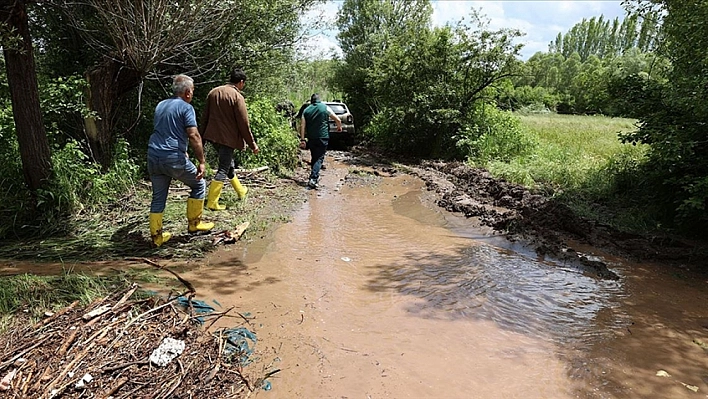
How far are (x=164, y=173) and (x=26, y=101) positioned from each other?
187cm

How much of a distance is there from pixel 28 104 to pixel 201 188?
2164mm

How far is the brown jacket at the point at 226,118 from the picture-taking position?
19.9ft

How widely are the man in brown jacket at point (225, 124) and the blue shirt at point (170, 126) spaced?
4.57 ft

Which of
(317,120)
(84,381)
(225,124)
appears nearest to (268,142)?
(317,120)

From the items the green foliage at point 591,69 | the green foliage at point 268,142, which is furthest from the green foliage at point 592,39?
the green foliage at point 268,142

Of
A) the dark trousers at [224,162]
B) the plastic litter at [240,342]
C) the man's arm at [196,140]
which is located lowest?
the plastic litter at [240,342]

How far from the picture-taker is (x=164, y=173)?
4.75 metres

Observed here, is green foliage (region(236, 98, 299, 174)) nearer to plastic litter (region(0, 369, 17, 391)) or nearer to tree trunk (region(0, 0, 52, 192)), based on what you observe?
tree trunk (region(0, 0, 52, 192))

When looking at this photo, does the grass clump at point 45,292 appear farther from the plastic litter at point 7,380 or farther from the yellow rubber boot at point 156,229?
the yellow rubber boot at point 156,229

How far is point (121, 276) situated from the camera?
390 centimetres

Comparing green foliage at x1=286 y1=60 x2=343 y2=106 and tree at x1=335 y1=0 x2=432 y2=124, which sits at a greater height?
tree at x1=335 y1=0 x2=432 y2=124

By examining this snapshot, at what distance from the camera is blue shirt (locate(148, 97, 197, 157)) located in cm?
465

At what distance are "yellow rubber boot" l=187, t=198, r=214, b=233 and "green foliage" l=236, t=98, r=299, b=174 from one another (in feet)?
11.9

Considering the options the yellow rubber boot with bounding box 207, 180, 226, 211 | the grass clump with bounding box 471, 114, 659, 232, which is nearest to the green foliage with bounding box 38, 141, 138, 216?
the yellow rubber boot with bounding box 207, 180, 226, 211
